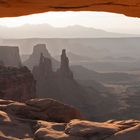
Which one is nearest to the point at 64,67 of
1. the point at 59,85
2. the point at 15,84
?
the point at 59,85

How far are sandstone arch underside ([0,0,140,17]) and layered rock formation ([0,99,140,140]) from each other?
18.5 feet

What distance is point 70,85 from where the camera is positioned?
71.1 meters

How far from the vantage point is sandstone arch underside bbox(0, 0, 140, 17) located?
21.5ft

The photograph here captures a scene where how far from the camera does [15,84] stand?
42156 millimetres

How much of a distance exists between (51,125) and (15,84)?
2891cm

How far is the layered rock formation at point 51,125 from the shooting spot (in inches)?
478

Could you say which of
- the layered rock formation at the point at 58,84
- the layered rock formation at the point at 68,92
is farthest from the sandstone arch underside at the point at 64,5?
the layered rock formation at the point at 58,84

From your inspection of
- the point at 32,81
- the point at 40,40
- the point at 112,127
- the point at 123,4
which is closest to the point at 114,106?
the point at 32,81

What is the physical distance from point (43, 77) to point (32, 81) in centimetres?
2378

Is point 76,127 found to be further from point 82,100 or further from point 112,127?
point 82,100

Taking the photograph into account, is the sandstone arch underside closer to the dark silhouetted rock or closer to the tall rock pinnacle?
the dark silhouetted rock

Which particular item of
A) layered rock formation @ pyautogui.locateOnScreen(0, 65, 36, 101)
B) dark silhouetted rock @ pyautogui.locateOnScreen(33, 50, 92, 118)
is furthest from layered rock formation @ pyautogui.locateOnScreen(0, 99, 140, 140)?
dark silhouetted rock @ pyautogui.locateOnScreen(33, 50, 92, 118)

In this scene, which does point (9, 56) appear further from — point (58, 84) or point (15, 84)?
point (15, 84)

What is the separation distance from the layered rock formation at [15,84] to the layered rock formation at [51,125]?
23037 mm
